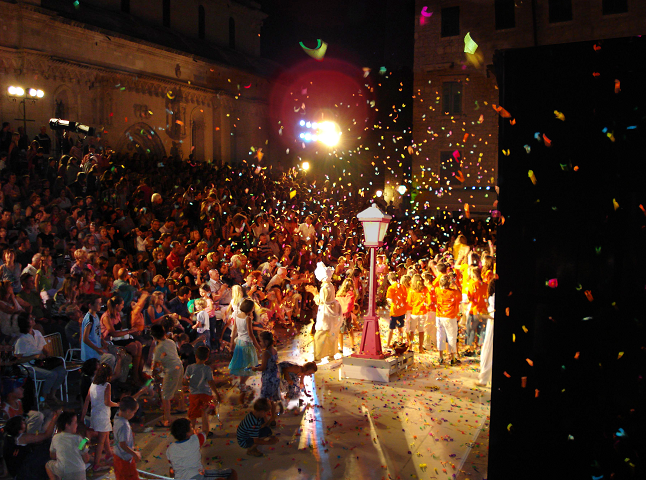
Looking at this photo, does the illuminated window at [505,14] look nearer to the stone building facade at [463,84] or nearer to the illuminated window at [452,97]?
the stone building facade at [463,84]

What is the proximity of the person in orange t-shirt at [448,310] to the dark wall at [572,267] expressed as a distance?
19.6ft

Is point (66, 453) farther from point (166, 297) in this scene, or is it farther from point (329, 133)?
point (329, 133)

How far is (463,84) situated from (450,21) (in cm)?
307

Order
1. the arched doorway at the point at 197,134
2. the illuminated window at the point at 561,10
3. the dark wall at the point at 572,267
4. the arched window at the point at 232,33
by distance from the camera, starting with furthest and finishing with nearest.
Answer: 1. the arched window at the point at 232,33
2. the arched doorway at the point at 197,134
3. the illuminated window at the point at 561,10
4. the dark wall at the point at 572,267

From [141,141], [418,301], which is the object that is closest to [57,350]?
[418,301]

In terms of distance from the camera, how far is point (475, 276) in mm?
10344

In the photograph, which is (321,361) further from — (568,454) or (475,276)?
(568,454)

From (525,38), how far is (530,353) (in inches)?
972

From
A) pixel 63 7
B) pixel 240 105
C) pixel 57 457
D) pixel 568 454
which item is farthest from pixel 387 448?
pixel 240 105

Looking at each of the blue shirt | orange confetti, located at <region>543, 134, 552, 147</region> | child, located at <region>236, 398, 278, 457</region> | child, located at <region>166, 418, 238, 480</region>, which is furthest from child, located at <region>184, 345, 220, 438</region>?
orange confetti, located at <region>543, 134, 552, 147</region>

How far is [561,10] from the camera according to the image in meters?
23.9

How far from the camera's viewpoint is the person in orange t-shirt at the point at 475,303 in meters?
10.3

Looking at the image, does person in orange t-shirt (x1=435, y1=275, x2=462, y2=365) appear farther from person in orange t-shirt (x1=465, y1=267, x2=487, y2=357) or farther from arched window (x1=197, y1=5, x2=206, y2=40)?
arched window (x1=197, y1=5, x2=206, y2=40)

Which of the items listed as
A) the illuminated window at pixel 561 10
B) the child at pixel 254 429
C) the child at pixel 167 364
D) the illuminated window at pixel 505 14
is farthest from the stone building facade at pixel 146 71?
the child at pixel 254 429
